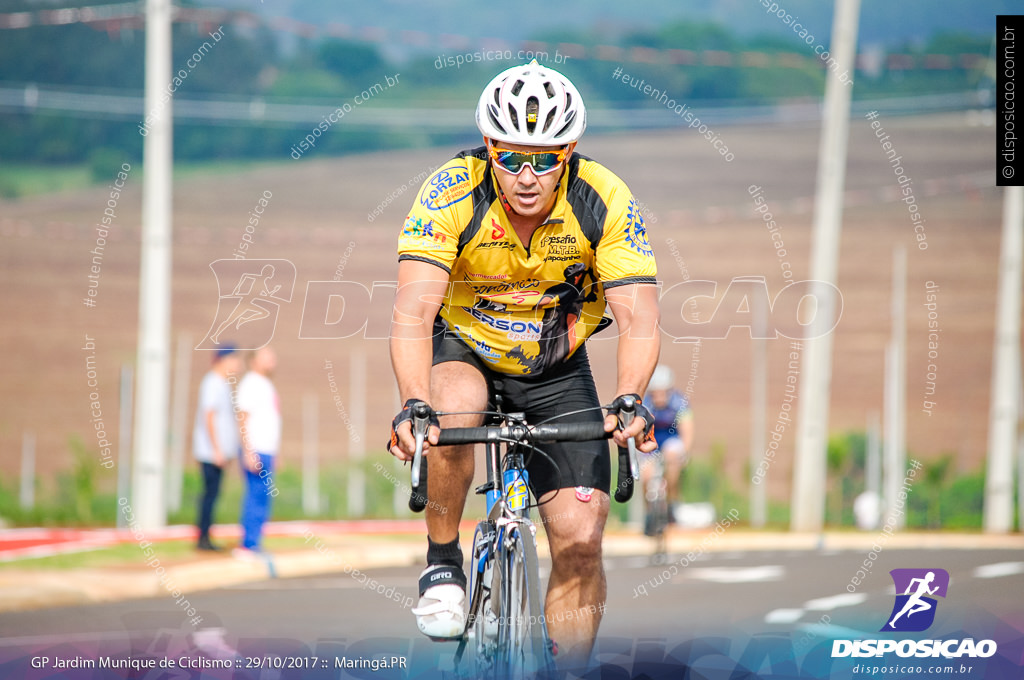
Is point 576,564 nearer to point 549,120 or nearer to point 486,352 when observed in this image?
point 486,352

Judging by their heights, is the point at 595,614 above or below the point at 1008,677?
above

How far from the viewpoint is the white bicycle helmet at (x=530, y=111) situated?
15.4 feet

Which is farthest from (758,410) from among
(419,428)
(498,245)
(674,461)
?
(419,428)

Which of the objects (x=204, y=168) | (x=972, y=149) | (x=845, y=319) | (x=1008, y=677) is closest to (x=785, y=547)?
(x=1008, y=677)

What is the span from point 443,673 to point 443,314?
145cm

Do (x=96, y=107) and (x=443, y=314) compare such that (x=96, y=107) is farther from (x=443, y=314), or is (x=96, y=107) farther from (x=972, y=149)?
(x=443, y=314)

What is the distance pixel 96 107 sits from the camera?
127ft

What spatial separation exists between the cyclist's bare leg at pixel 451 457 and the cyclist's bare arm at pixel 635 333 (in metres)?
0.64

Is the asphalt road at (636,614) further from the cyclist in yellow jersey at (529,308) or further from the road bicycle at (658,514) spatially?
the cyclist in yellow jersey at (529,308)

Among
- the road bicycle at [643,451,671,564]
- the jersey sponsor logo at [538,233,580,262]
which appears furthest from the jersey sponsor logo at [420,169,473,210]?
the road bicycle at [643,451,671,564]

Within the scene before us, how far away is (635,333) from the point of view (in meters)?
4.79

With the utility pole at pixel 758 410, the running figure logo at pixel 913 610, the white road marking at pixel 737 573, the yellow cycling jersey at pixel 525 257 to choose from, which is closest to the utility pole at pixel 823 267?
the utility pole at pixel 758 410

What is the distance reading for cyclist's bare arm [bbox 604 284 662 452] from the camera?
474 cm

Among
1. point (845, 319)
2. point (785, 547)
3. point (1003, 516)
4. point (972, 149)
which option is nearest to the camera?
point (785, 547)
